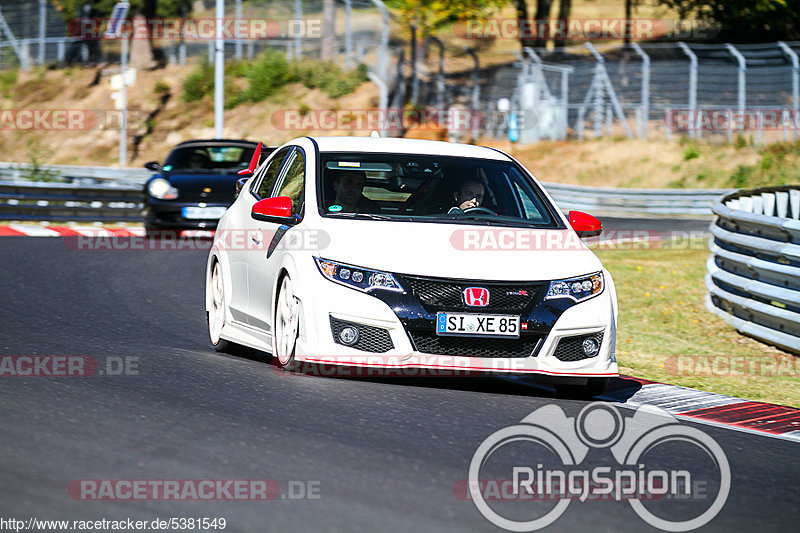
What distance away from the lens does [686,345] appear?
12.0 meters

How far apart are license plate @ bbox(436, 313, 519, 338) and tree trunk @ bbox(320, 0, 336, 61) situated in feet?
121

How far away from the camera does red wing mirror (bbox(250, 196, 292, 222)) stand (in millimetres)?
8414

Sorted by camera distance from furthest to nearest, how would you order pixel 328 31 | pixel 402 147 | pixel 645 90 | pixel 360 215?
pixel 328 31, pixel 645 90, pixel 402 147, pixel 360 215

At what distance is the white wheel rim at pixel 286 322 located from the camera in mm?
7945

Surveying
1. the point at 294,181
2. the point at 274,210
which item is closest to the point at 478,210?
the point at 294,181

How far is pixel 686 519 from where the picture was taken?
5.30 m

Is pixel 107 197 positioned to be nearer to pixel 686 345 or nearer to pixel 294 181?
pixel 686 345

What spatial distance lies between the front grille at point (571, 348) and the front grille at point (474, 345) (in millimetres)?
162

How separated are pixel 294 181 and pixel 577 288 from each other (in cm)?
222

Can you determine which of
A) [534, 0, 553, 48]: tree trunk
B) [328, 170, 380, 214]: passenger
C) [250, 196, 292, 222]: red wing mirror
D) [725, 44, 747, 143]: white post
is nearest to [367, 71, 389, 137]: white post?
[534, 0, 553, 48]: tree trunk

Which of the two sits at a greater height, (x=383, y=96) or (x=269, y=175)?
(x=269, y=175)

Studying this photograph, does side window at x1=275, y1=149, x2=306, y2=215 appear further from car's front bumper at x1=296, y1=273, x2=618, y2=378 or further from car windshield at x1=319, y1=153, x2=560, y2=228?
car's front bumper at x1=296, y1=273, x2=618, y2=378

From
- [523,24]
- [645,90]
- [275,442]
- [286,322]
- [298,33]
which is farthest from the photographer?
[523,24]

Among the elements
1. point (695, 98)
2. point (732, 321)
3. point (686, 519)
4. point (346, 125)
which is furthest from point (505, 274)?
point (346, 125)
